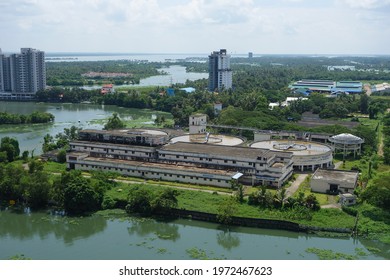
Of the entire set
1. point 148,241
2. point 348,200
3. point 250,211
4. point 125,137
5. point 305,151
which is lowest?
point 148,241

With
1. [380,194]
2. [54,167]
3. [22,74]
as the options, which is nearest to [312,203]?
[380,194]

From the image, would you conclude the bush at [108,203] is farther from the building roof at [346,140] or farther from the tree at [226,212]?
the building roof at [346,140]

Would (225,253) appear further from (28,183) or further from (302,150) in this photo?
(302,150)

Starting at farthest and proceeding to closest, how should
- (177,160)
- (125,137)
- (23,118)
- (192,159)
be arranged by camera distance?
1. (23,118)
2. (125,137)
3. (177,160)
4. (192,159)

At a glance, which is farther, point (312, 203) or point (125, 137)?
point (125, 137)

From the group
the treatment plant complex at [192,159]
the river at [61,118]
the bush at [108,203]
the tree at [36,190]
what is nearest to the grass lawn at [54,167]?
the treatment plant complex at [192,159]

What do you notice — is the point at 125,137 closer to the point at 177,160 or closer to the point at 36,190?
the point at 177,160

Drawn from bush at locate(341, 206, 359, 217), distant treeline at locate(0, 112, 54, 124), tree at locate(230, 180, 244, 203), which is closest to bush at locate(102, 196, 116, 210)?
tree at locate(230, 180, 244, 203)
